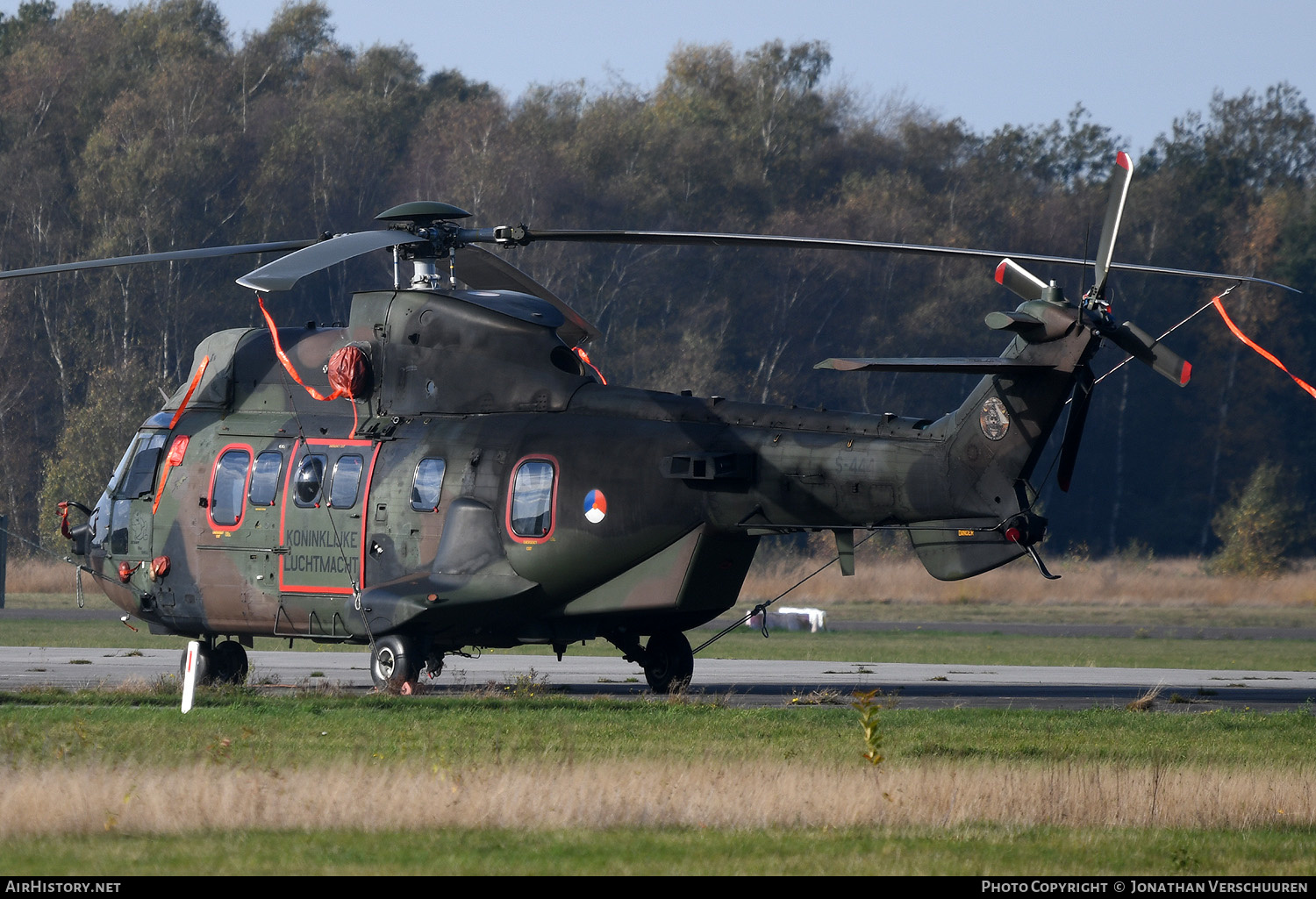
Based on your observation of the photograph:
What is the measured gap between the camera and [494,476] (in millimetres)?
19547

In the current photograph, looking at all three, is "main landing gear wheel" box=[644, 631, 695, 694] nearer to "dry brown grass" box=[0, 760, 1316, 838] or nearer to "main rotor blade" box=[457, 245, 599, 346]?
"main rotor blade" box=[457, 245, 599, 346]

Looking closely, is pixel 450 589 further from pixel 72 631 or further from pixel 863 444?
pixel 72 631

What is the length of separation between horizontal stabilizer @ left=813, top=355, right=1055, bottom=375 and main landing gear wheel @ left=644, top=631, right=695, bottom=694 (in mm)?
6216

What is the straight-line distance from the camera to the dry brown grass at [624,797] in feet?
35.6

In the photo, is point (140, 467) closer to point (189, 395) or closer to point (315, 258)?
point (189, 395)

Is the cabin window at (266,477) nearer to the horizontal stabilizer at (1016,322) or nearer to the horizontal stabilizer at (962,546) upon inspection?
the horizontal stabilizer at (962,546)

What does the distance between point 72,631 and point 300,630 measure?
1661 cm

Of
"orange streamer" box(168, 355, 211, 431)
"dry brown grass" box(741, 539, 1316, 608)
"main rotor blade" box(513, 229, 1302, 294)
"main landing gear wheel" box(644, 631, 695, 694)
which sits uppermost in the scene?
"main rotor blade" box(513, 229, 1302, 294)

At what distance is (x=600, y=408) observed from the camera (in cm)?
1977

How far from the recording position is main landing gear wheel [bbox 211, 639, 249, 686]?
2173 centimetres

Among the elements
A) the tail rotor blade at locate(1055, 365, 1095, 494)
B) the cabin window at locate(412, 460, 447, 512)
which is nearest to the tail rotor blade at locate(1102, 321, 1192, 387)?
the tail rotor blade at locate(1055, 365, 1095, 494)

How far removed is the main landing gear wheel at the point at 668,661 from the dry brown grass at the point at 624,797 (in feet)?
25.4
